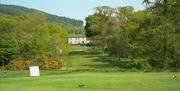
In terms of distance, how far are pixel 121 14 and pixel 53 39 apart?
20717mm

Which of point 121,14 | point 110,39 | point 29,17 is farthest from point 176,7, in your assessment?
point 29,17

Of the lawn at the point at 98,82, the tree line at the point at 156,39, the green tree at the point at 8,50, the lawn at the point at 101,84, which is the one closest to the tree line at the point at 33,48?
the green tree at the point at 8,50

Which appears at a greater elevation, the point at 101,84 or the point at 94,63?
the point at 101,84

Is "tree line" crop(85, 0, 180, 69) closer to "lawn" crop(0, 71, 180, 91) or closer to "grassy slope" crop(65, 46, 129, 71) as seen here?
"grassy slope" crop(65, 46, 129, 71)

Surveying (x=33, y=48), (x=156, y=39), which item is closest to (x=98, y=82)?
(x=156, y=39)

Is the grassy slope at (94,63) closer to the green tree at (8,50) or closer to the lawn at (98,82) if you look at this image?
the green tree at (8,50)

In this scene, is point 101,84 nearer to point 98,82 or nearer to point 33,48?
point 98,82

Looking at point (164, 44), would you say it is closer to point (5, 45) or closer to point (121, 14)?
point (5, 45)

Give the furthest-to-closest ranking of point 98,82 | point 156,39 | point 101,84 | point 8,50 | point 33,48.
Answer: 1. point 8,50
2. point 33,48
3. point 156,39
4. point 98,82
5. point 101,84

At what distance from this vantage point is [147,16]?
178 feet

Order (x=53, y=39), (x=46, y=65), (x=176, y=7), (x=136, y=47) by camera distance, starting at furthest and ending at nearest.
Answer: (x=53, y=39), (x=46, y=65), (x=136, y=47), (x=176, y=7)

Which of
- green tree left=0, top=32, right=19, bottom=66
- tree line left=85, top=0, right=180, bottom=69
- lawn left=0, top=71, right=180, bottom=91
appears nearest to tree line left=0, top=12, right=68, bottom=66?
green tree left=0, top=32, right=19, bottom=66

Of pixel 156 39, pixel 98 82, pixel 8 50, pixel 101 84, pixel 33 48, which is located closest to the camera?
pixel 101 84

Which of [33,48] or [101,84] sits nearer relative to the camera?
[101,84]
